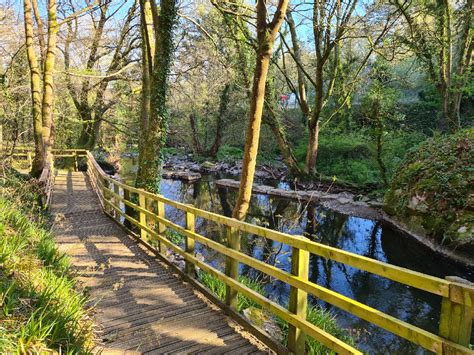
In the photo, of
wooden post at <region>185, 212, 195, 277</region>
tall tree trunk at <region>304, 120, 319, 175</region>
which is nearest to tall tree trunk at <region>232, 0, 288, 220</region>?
wooden post at <region>185, 212, 195, 277</region>

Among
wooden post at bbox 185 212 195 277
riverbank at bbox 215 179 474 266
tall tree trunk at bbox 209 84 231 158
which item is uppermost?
tall tree trunk at bbox 209 84 231 158

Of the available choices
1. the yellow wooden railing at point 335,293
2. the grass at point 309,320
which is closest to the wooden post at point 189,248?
the yellow wooden railing at point 335,293

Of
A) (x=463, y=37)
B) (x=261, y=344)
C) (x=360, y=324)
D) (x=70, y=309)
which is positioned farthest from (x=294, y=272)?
(x=463, y=37)

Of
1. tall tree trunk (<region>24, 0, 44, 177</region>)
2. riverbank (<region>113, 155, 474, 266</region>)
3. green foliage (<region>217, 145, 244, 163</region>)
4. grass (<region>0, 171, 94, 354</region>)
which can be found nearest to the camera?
grass (<region>0, 171, 94, 354</region>)

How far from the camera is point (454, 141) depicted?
10672 mm

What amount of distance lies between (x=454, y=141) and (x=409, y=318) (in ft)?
21.7

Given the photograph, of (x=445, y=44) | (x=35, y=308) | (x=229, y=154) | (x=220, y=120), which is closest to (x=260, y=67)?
(x=35, y=308)

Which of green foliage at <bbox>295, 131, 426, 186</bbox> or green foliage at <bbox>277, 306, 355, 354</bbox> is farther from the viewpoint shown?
green foliage at <bbox>295, 131, 426, 186</bbox>

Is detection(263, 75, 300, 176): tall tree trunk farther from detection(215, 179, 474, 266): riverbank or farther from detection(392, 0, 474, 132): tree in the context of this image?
detection(392, 0, 474, 132): tree

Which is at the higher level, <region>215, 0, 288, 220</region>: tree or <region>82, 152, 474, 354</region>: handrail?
<region>215, 0, 288, 220</region>: tree

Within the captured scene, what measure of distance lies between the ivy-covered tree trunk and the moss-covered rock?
7.25 m

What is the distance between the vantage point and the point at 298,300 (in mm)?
3000

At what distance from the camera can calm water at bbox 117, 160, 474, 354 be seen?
244 inches

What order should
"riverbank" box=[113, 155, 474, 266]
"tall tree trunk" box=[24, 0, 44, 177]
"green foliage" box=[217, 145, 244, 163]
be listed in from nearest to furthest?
"riverbank" box=[113, 155, 474, 266]
"tall tree trunk" box=[24, 0, 44, 177]
"green foliage" box=[217, 145, 244, 163]
